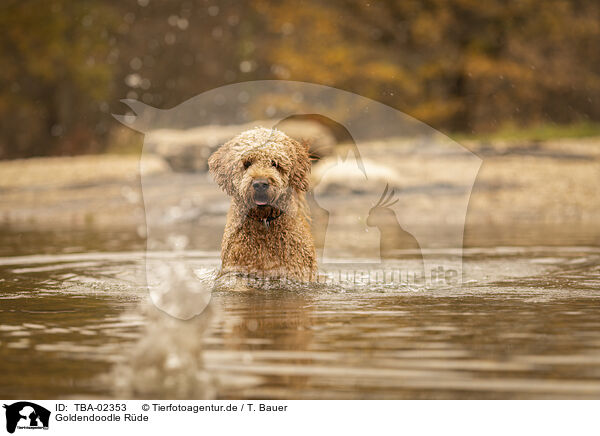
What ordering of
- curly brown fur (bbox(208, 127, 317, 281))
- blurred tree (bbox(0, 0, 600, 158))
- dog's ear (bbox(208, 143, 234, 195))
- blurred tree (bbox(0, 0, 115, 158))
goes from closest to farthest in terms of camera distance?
curly brown fur (bbox(208, 127, 317, 281))
dog's ear (bbox(208, 143, 234, 195))
blurred tree (bbox(0, 0, 600, 158))
blurred tree (bbox(0, 0, 115, 158))

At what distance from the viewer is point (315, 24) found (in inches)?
959

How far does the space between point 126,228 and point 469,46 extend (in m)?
12.9

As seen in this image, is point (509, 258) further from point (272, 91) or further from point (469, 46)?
point (272, 91)

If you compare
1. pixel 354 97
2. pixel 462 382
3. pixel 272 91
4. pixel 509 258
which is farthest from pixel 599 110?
pixel 462 382

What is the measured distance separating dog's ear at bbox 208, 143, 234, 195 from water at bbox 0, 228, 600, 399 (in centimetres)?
93

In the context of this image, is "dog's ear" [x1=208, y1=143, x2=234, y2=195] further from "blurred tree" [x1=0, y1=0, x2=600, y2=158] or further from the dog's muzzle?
"blurred tree" [x1=0, y1=0, x2=600, y2=158]

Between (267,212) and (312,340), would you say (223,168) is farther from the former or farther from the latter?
(312,340)

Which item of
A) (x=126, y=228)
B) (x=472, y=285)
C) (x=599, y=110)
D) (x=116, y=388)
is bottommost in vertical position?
A: (x=116, y=388)

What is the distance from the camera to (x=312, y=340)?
5.04 metres
